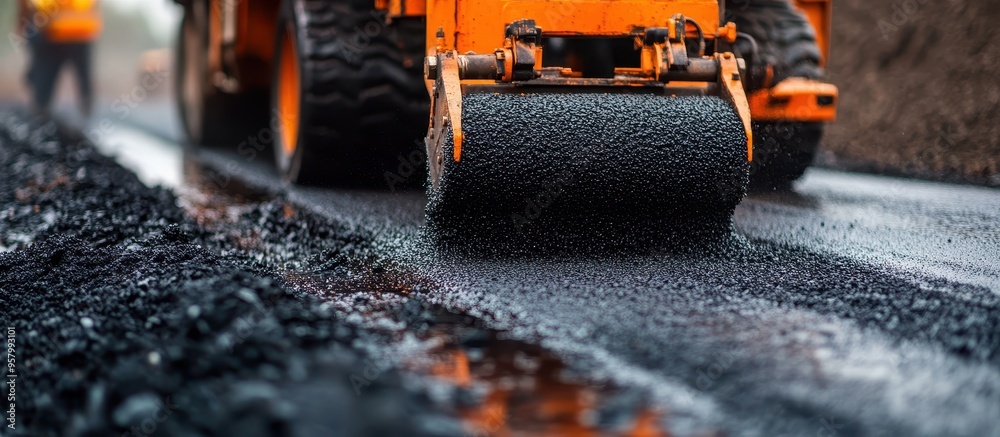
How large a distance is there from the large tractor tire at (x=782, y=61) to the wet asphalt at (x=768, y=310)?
18.4 inches

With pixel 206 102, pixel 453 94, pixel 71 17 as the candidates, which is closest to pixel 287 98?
pixel 206 102

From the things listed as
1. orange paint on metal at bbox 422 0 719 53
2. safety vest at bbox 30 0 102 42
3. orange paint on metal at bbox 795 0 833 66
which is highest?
safety vest at bbox 30 0 102 42

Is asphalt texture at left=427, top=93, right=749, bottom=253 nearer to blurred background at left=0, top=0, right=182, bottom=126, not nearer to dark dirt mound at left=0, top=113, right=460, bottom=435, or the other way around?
dark dirt mound at left=0, top=113, right=460, bottom=435

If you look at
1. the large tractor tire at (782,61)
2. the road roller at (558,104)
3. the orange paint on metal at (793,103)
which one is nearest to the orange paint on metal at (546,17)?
the road roller at (558,104)

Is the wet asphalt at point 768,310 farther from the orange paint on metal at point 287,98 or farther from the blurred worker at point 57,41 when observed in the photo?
the blurred worker at point 57,41

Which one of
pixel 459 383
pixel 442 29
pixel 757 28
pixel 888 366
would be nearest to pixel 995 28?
pixel 757 28

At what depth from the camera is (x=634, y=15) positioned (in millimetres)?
4156

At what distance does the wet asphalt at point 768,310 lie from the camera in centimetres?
214

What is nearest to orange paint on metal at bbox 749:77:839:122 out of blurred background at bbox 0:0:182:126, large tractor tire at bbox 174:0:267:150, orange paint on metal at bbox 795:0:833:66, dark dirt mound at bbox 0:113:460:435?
orange paint on metal at bbox 795:0:833:66

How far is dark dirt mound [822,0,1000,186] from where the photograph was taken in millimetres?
7234

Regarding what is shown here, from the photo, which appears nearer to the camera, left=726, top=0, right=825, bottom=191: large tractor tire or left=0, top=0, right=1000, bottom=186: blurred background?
left=726, top=0, right=825, bottom=191: large tractor tire

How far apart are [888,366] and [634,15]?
221 centimetres

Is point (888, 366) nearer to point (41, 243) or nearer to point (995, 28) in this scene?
point (41, 243)

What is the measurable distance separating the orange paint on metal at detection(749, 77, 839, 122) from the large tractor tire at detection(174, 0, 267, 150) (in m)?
4.88
